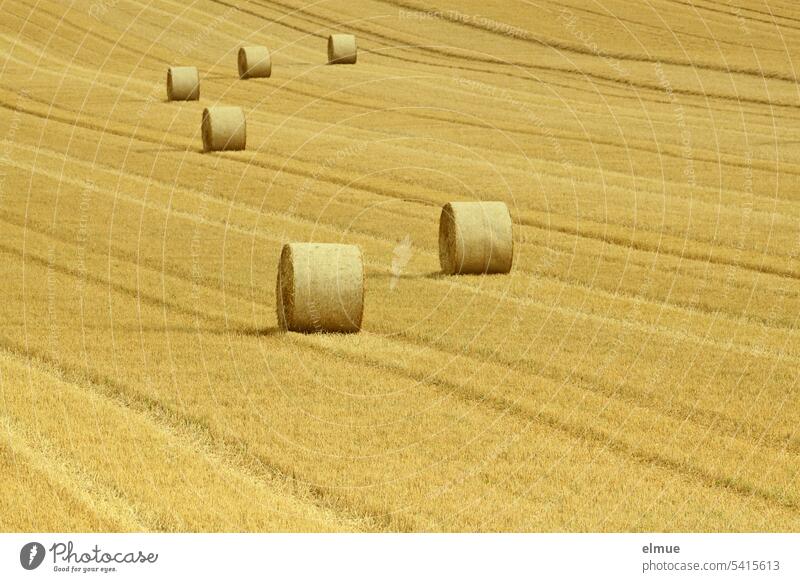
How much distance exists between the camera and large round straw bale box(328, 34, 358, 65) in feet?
177

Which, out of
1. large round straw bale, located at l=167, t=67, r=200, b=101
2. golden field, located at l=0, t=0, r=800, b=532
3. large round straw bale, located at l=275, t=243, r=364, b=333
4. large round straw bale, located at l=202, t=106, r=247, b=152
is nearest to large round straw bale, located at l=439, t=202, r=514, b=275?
golden field, located at l=0, t=0, r=800, b=532

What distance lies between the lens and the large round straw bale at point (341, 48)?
5409cm

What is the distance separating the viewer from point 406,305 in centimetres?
2159

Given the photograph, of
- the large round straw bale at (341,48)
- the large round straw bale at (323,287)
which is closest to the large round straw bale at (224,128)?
the large round straw bale at (341,48)

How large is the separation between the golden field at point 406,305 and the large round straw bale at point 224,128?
71 cm

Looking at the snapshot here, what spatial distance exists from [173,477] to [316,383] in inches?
152

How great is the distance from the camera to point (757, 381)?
57.9 ft

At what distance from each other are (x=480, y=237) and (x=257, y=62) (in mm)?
28327

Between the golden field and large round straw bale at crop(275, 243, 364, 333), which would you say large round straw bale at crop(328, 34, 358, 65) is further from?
large round straw bale at crop(275, 243, 364, 333)

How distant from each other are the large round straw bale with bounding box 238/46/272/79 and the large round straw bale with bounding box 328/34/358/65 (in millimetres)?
3809

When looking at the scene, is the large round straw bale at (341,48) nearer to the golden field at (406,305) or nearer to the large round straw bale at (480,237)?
the golden field at (406,305)

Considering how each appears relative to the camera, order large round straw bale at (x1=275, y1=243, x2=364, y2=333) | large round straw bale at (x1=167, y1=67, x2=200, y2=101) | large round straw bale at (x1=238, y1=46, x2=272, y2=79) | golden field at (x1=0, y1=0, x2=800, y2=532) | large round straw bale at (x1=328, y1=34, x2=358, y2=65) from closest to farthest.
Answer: golden field at (x1=0, y1=0, x2=800, y2=532) → large round straw bale at (x1=275, y1=243, x2=364, y2=333) → large round straw bale at (x1=167, y1=67, x2=200, y2=101) → large round straw bale at (x1=238, y1=46, x2=272, y2=79) → large round straw bale at (x1=328, y1=34, x2=358, y2=65)
